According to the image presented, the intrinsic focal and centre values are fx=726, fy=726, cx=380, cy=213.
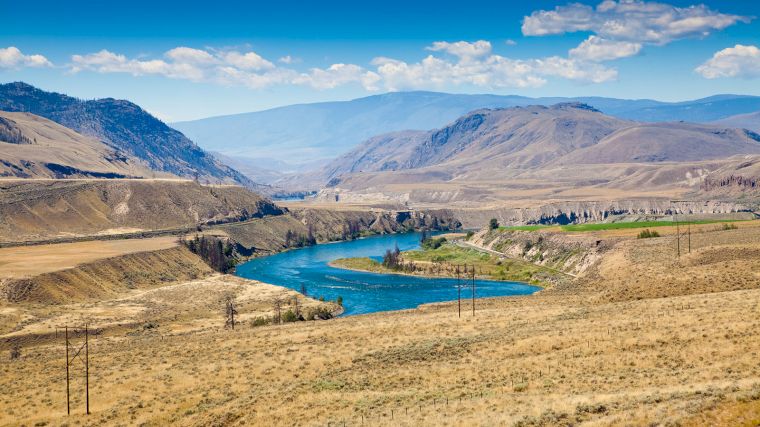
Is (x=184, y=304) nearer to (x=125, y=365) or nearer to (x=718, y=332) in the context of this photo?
(x=125, y=365)

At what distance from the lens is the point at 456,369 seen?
49.4m

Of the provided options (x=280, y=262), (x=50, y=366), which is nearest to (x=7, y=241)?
(x=280, y=262)

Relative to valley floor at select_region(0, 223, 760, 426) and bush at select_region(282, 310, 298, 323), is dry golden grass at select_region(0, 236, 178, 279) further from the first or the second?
bush at select_region(282, 310, 298, 323)

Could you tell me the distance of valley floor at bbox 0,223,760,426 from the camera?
120ft

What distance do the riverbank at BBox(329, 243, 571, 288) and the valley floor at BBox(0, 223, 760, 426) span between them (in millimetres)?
53245

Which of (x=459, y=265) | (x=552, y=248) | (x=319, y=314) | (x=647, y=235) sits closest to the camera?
(x=319, y=314)

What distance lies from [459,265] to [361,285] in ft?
85.4

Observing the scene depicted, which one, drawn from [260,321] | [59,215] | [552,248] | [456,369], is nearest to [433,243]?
[552,248]

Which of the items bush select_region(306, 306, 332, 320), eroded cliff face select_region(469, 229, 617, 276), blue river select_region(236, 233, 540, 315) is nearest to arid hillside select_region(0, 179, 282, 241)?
blue river select_region(236, 233, 540, 315)

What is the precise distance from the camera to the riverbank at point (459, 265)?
13575 centimetres

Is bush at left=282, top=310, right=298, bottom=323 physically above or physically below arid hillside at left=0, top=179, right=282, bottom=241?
below

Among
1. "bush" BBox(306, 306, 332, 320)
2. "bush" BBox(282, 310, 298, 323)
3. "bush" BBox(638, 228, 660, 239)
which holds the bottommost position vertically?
"bush" BBox(306, 306, 332, 320)

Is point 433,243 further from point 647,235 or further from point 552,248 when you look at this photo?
point 647,235

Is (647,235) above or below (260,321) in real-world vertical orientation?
above
